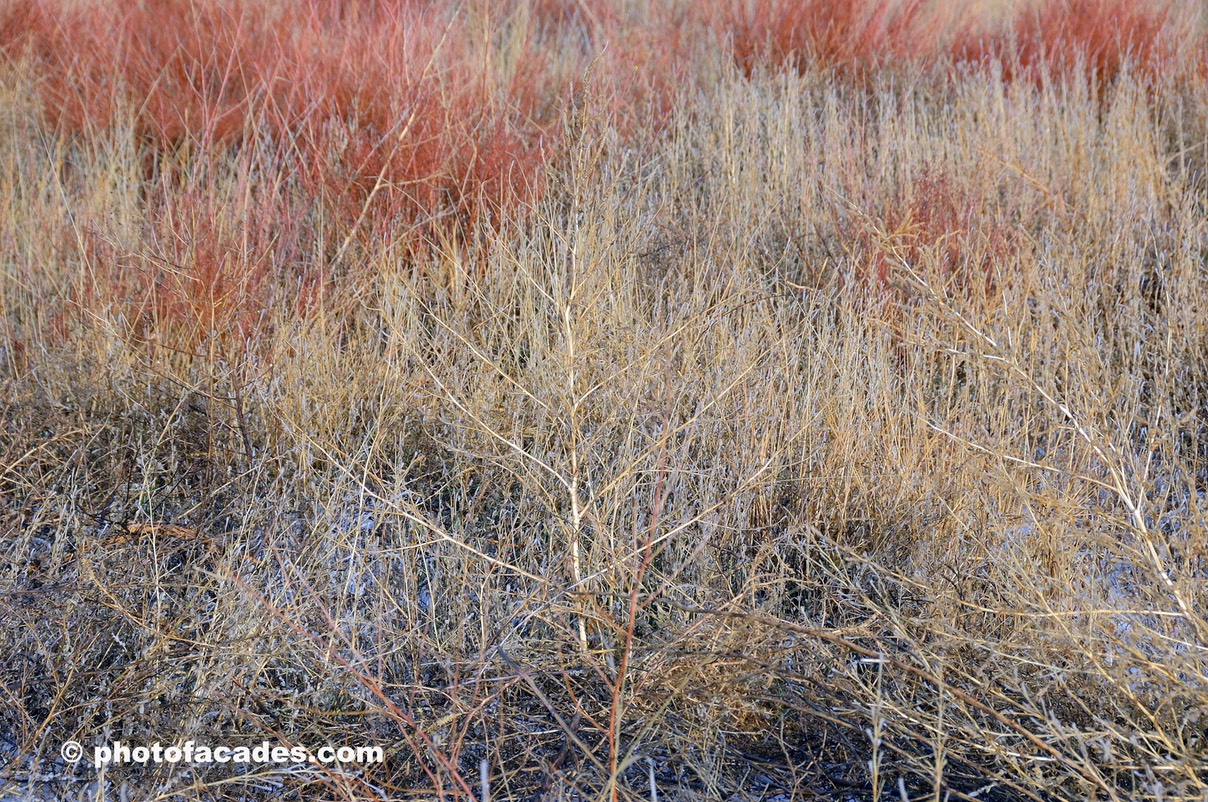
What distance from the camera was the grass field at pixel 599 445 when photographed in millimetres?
1582

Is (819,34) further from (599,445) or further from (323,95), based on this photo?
(599,445)

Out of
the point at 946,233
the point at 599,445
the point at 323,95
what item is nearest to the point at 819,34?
the point at 946,233

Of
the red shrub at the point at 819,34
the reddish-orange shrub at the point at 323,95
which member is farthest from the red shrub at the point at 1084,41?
the reddish-orange shrub at the point at 323,95

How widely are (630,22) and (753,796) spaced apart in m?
4.47

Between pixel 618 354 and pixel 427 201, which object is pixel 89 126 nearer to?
pixel 427 201

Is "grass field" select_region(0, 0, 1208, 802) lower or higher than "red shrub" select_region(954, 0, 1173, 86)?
lower

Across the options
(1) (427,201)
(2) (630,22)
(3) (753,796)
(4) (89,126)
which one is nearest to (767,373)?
(3) (753,796)

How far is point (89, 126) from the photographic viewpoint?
344cm

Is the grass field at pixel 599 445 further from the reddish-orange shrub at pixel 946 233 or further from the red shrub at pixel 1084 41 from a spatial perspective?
the red shrub at pixel 1084 41

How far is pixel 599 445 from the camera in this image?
7.01ft

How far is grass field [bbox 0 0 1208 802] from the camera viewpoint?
5.19ft

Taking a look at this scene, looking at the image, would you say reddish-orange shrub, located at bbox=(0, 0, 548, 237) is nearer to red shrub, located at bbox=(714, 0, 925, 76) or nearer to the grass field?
the grass field

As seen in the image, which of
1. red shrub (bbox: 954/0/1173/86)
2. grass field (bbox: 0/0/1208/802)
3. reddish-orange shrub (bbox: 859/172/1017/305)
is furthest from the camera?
red shrub (bbox: 954/0/1173/86)

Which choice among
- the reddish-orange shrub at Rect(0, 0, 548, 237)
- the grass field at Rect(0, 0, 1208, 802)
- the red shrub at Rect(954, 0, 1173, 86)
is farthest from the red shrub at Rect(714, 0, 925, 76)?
the reddish-orange shrub at Rect(0, 0, 548, 237)
